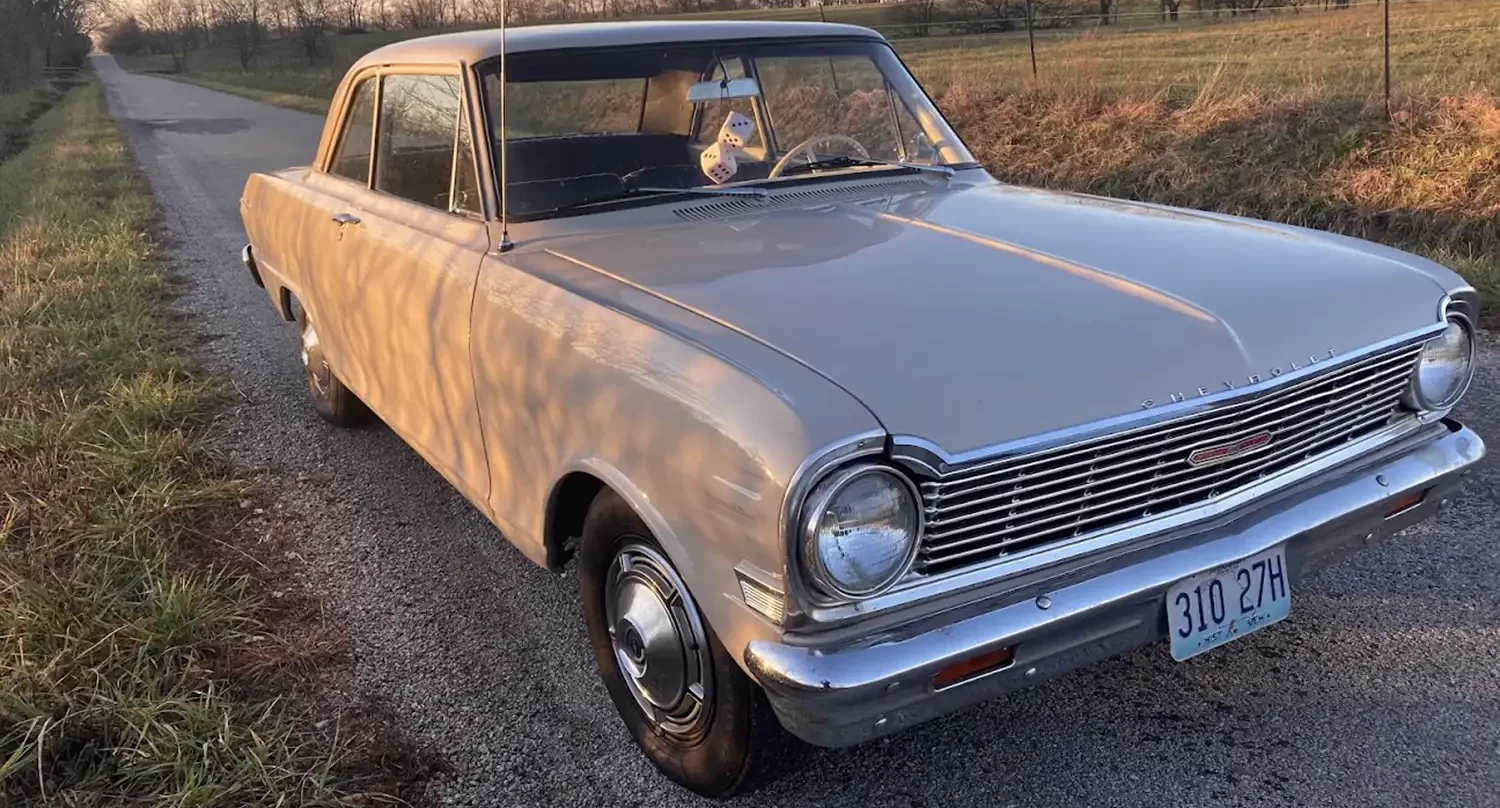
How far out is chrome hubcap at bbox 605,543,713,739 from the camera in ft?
7.54

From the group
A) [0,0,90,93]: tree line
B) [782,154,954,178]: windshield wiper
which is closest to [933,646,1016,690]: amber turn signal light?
[782,154,954,178]: windshield wiper

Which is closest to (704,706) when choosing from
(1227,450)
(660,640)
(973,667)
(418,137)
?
(660,640)

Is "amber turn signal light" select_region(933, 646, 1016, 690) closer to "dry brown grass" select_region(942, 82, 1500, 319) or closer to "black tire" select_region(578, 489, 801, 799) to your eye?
"black tire" select_region(578, 489, 801, 799)

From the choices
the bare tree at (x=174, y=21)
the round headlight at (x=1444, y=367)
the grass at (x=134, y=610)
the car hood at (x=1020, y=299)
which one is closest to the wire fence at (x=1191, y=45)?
the car hood at (x=1020, y=299)

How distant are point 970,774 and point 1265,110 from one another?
858 cm

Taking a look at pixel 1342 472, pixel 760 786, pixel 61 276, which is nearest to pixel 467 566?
pixel 760 786

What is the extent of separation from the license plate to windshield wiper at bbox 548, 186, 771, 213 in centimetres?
171

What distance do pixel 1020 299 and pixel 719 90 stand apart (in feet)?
5.15

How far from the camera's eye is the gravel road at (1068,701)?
240cm

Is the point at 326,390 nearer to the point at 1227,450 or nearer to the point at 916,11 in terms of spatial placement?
the point at 1227,450

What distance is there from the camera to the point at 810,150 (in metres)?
3.60

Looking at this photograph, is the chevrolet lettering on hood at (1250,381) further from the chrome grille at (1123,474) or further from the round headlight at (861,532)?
the round headlight at (861,532)

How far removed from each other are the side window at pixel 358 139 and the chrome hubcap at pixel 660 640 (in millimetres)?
2311

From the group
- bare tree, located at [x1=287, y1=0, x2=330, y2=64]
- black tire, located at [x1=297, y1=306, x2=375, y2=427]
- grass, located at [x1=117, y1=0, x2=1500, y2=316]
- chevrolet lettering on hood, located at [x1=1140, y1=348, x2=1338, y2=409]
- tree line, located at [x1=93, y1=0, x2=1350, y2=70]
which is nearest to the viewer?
chevrolet lettering on hood, located at [x1=1140, y1=348, x2=1338, y2=409]
